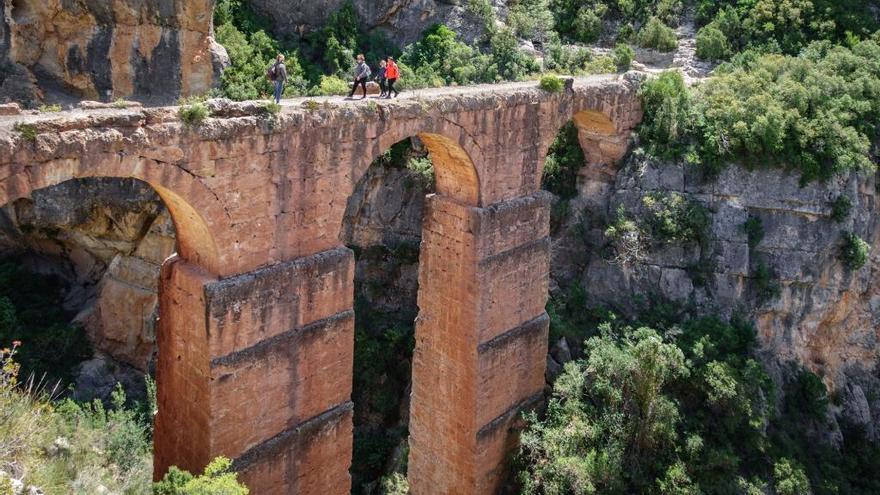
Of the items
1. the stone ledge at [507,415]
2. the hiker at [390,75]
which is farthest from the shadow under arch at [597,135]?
the hiker at [390,75]

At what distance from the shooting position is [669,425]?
56.5 ft

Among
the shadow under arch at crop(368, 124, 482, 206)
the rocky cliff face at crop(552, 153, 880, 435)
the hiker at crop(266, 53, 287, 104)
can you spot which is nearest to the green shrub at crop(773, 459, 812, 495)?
the rocky cliff face at crop(552, 153, 880, 435)

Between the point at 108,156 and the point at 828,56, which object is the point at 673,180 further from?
the point at 108,156

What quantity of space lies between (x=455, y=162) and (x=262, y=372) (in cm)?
572

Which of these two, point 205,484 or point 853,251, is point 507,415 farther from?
point 853,251

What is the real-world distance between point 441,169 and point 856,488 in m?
12.8

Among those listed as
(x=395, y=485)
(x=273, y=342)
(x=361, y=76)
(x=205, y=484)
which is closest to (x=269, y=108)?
(x=361, y=76)

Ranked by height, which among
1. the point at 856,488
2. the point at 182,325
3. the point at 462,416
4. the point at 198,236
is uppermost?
Result: the point at 198,236

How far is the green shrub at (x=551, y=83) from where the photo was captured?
17.4 meters

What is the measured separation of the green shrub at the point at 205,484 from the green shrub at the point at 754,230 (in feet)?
46.6

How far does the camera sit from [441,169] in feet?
54.2

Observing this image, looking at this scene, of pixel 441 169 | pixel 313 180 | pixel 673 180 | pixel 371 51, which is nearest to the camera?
pixel 313 180

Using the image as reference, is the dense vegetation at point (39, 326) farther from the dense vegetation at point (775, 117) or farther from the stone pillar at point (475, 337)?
the dense vegetation at point (775, 117)

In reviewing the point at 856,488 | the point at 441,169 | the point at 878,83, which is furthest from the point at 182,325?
the point at 878,83
